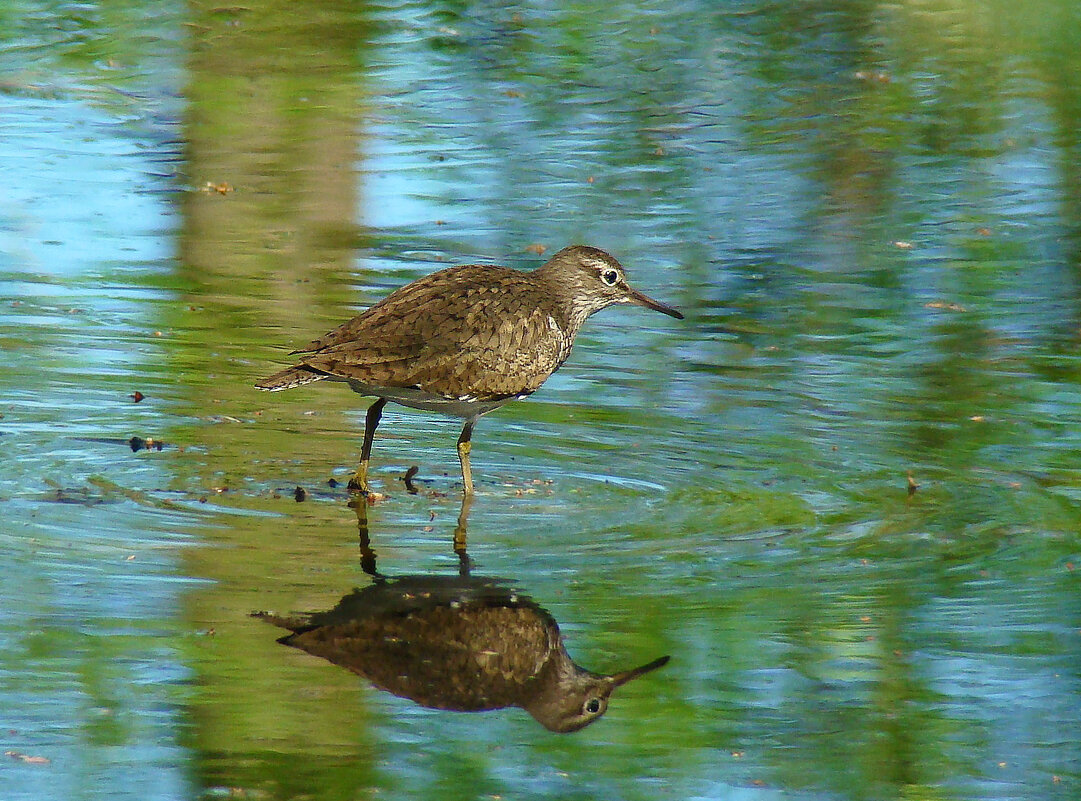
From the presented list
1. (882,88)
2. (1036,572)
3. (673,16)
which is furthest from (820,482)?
(673,16)

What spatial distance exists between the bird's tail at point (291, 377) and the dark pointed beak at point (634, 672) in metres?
2.55

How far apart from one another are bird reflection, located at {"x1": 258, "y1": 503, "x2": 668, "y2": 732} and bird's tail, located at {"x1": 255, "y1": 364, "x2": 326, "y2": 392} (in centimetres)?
144

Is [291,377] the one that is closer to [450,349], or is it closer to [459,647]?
[450,349]

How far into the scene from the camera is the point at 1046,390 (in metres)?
10.9

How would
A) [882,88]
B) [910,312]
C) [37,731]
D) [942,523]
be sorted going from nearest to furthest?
[37,731]
[942,523]
[910,312]
[882,88]

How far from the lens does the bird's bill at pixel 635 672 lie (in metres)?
6.90

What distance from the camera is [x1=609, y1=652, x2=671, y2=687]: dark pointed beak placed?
6.90 meters

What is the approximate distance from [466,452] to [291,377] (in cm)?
95

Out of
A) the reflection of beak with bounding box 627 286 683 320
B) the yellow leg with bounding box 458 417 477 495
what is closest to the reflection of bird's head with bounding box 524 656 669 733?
the yellow leg with bounding box 458 417 477 495

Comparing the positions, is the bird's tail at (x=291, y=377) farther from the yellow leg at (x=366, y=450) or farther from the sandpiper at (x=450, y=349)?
the yellow leg at (x=366, y=450)

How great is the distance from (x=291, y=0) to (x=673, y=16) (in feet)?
14.4

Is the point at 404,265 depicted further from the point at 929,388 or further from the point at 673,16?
the point at 673,16

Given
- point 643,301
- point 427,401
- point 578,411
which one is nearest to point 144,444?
point 427,401

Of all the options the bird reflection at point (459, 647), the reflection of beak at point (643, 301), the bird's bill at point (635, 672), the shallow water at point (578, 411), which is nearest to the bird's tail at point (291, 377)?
the shallow water at point (578, 411)
